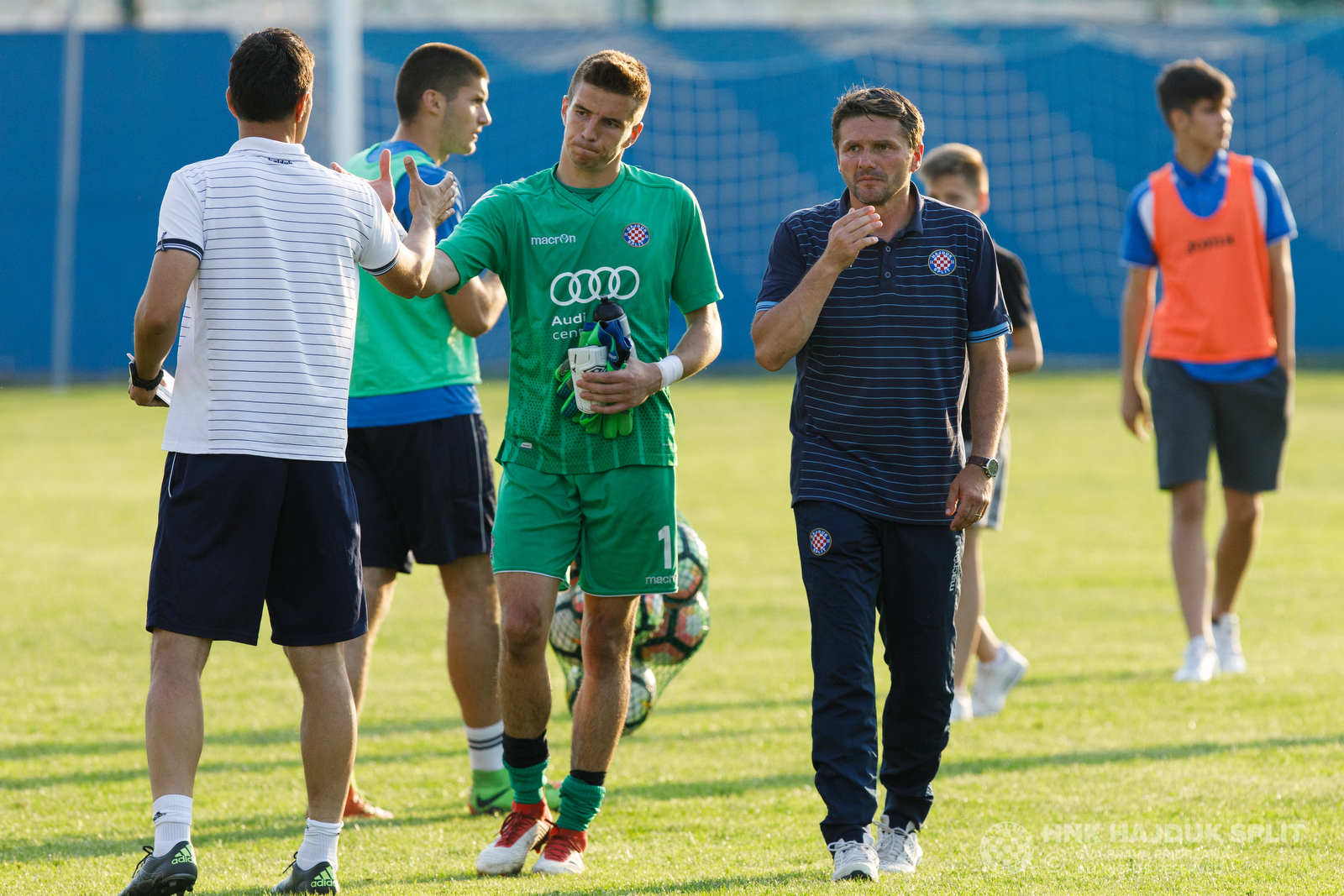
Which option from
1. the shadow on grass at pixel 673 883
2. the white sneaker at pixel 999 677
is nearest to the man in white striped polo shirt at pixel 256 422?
the shadow on grass at pixel 673 883

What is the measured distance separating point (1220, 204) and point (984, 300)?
333 cm

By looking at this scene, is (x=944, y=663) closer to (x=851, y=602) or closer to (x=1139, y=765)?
(x=851, y=602)

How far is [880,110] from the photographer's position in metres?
4.09

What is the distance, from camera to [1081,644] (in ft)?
24.7

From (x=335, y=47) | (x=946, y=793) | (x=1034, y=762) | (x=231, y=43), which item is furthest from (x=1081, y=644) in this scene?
(x=231, y=43)

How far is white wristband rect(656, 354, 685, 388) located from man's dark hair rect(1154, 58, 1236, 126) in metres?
3.49

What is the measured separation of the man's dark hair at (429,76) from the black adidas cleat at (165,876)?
2.52 metres

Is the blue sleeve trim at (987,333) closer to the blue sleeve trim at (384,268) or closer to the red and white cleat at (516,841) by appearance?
the blue sleeve trim at (384,268)

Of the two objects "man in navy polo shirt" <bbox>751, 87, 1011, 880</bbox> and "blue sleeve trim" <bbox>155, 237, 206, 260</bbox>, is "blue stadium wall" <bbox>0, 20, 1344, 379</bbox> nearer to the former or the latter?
"man in navy polo shirt" <bbox>751, 87, 1011, 880</bbox>

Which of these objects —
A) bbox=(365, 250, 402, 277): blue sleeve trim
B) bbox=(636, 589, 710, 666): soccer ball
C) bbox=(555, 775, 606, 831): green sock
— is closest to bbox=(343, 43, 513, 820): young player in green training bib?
bbox=(636, 589, 710, 666): soccer ball

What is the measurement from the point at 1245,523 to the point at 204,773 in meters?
4.71

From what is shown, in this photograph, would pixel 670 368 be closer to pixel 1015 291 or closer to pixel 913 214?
pixel 913 214

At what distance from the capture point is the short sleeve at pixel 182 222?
12.0ft

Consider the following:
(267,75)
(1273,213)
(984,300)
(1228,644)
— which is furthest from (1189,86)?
(267,75)
